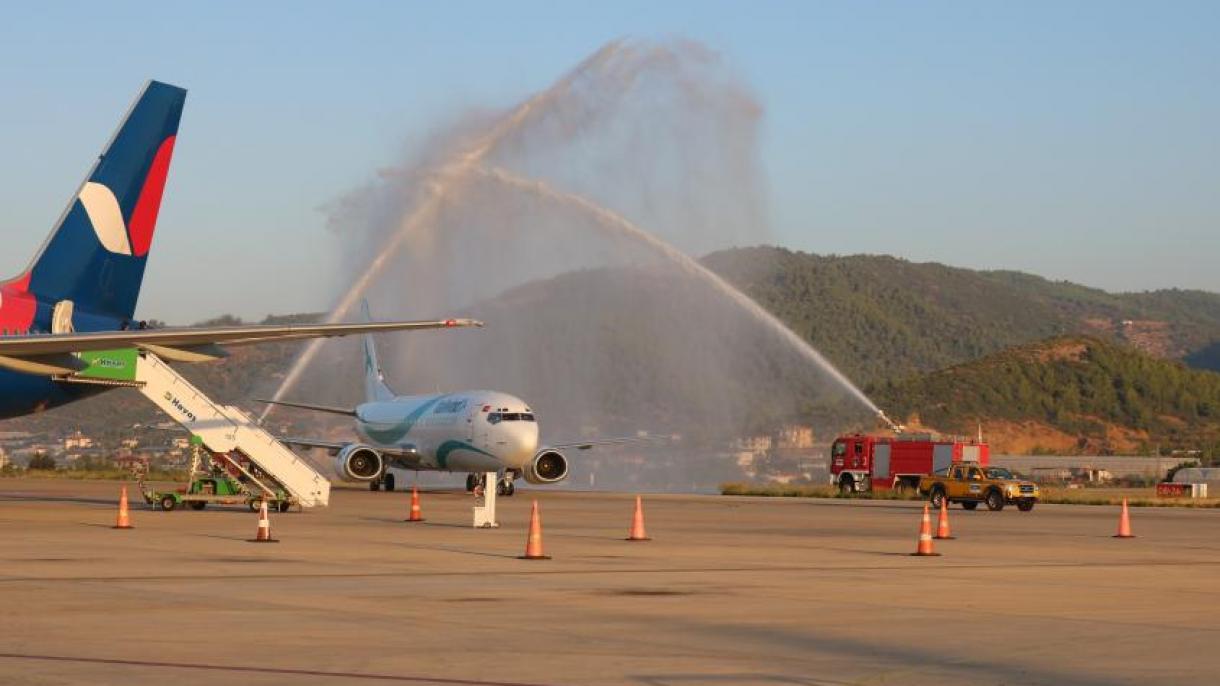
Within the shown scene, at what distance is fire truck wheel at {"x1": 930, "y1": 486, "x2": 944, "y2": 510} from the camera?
57.4 metres

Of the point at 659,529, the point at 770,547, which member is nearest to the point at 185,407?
the point at 659,529

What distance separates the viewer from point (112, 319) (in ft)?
141

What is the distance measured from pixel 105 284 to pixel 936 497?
91.8ft

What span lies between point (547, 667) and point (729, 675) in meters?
1.49

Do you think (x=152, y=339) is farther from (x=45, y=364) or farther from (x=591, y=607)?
(x=591, y=607)

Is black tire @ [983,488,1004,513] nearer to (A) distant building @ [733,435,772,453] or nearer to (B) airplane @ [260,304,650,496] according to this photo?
(B) airplane @ [260,304,650,496]

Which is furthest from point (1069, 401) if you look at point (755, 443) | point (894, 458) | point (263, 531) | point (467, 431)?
point (263, 531)

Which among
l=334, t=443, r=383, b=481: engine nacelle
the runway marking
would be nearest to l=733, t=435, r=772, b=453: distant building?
l=334, t=443, r=383, b=481: engine nacelle

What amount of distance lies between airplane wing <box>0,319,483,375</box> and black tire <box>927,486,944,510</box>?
23.0m

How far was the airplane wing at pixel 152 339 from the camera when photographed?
3709 cm

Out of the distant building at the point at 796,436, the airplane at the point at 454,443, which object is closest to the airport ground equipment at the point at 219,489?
the airplane at the point at 454,443

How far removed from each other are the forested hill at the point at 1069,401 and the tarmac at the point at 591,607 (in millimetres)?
89042

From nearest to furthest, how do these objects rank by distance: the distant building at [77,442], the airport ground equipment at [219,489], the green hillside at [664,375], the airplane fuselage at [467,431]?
the airport ground equipment at [219,489] < the airplane fuselage at [467,431] < the green hillside at [664,375] < the distant building at [77,442]

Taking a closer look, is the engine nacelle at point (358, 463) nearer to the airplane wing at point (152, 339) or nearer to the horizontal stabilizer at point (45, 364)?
the airplane wing at point (152, 339)
